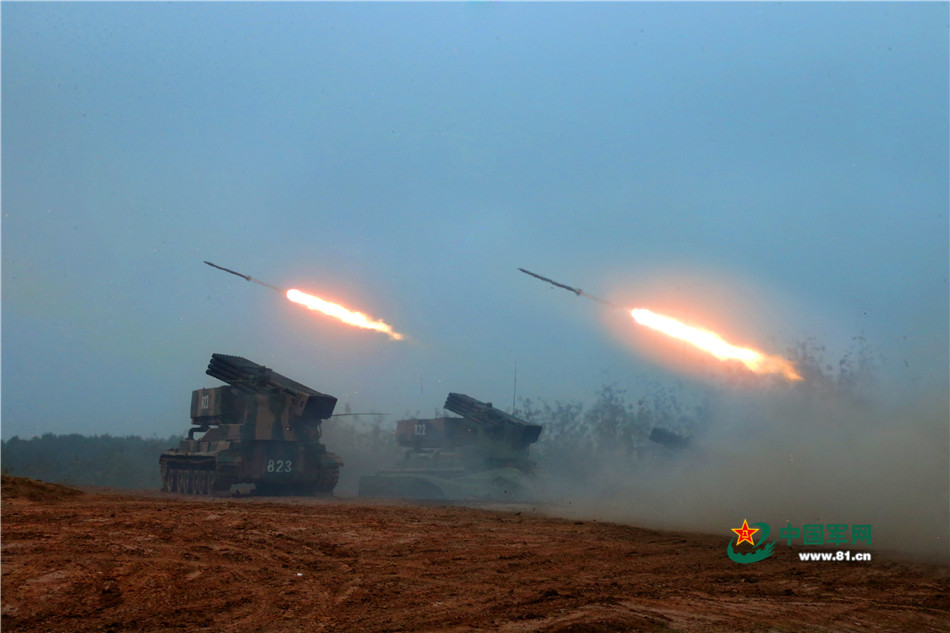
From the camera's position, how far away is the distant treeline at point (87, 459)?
46031mm

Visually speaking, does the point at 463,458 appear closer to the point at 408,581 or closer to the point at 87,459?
the point at 408,581

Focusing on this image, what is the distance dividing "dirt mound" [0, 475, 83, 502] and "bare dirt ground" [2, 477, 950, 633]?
2.17 meters

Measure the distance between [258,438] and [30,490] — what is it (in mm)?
9519

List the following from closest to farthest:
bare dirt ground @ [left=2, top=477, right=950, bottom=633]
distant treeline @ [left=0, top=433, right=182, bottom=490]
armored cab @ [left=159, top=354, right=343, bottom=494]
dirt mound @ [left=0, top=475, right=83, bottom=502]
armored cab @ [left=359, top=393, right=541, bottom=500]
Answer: bare dirt ground @ [left=2, top=477, right=950, bottom=633], dirt mound @ [left=0, top=475, right=83, bottom=502], armored cab @ [left=159, top=354, right=343, bottom=494], armored cab @ [left=359, top=393, right=541, bottom=500], distant treeline @ [left=0, top=433, right=182, bottom=490]

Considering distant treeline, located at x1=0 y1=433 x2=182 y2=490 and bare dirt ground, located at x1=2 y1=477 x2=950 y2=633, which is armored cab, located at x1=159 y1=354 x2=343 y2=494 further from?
distant treeline, located at x1=0 y1=433 x2=182 y2=490

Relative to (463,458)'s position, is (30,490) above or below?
below

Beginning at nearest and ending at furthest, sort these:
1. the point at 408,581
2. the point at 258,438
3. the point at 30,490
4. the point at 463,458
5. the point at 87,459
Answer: the point at 408,581, the point at 30,490, the point at 258,438, the point at 463,458, the point at 87,459

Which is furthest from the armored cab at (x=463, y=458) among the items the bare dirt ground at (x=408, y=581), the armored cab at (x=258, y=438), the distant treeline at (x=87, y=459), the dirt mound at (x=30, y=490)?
the distant treeline at (x=87, y=459)

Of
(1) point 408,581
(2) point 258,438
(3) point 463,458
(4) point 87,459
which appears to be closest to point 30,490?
(2) point 258,438

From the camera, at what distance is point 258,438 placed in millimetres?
26500

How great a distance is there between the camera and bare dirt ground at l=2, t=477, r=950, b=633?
7531 millimetres

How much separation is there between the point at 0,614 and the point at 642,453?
40.6m

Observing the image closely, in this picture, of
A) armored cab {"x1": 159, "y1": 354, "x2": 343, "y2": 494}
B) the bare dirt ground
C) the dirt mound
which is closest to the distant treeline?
armored cab {"x1": 159, "y1": 354, "x2": 343, "y2": 494}

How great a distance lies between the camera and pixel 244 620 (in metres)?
7.49
